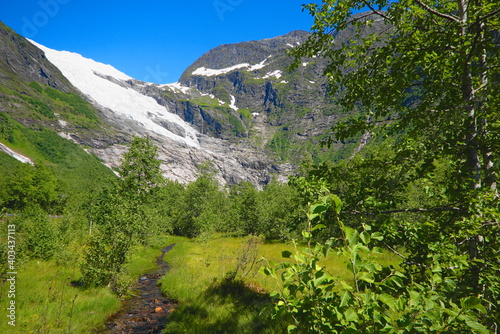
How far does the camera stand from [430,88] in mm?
5074

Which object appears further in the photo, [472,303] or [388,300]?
[388,300]

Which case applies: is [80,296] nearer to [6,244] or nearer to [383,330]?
[6,244]

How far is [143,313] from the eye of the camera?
1327 centimetres

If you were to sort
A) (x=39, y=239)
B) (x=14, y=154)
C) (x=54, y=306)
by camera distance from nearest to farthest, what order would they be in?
1. (x=54, y=306)
2. (x=39, y=239)
3. (x=14, y=154)

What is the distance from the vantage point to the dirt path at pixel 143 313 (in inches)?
446

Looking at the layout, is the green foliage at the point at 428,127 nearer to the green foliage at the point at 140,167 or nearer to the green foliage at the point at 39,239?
the green foliage at the point at 39,239

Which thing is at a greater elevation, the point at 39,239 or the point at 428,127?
the point at 428,127

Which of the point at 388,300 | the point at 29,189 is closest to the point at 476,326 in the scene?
the point at 388,300

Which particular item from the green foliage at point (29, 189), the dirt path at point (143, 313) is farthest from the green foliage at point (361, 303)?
the green foliage at point (29, 189)

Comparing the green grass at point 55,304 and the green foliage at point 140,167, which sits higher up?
the green foliage at point 140,167

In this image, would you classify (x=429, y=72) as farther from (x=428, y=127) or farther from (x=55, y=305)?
(x=55, y=305)

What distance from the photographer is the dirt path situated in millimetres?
11320

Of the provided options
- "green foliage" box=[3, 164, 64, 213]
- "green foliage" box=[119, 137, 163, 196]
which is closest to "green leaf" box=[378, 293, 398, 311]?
"green foliage" box=[119, 137, 163, 196]

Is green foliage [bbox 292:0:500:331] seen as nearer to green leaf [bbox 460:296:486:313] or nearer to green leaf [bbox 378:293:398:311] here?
green leaf [bbox 460:296:486:313]
